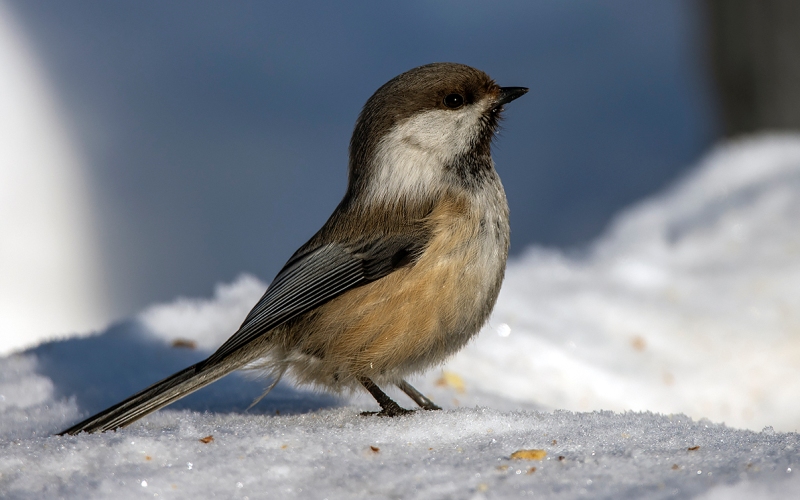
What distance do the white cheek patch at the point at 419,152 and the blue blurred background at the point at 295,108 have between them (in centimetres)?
403

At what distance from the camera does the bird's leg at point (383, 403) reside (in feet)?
7.48

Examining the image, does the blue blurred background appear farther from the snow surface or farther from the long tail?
the long tail

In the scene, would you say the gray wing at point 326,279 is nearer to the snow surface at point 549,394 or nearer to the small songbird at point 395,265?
the small songbird at point 395,265

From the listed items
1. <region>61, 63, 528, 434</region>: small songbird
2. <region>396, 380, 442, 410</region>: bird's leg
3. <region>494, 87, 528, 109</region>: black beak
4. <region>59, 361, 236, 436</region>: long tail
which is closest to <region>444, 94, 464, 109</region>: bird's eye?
<region>61, 63, 528, 434</region>: small songbird

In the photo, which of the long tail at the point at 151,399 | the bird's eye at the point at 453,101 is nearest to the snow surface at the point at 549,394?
the long tail at the point at 151,399

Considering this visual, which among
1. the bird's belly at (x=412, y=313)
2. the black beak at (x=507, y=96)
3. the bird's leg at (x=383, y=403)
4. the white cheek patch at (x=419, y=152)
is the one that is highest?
the black beak at (x=507, y=96)

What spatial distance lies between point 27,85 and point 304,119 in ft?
10.2

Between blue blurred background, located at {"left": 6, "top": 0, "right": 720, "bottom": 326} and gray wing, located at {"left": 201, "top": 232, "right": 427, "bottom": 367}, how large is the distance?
440 cm

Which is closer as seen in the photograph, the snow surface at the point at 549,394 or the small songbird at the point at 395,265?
the snow surface at the point at 549,394

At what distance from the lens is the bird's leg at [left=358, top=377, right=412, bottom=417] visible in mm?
2279

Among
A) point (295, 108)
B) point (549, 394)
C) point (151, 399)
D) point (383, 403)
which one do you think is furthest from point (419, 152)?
point (295, 108)

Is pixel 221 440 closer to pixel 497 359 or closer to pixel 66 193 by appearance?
pixel 497 359

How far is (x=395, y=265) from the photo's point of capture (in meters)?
2.22

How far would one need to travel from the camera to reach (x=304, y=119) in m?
9.36
